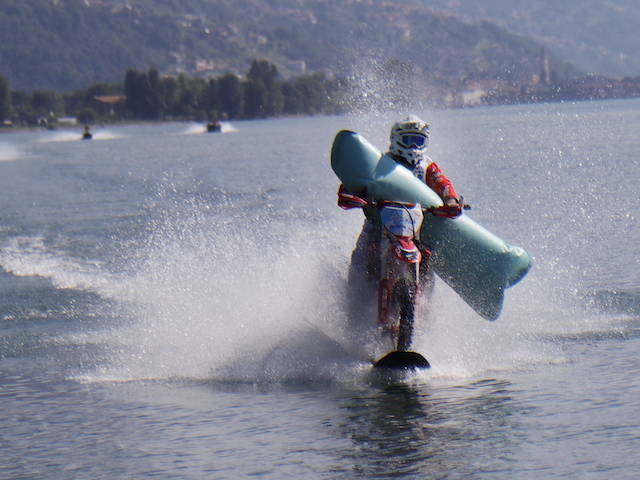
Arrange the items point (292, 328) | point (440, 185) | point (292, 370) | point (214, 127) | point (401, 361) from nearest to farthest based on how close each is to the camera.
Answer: point (401, 361) → point (292, 370) → point (440, 185) → point (292, 328) → point (214, 127)

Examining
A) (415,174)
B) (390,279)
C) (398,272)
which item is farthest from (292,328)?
(415,174)

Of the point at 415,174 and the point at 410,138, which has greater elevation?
the point at 410,138

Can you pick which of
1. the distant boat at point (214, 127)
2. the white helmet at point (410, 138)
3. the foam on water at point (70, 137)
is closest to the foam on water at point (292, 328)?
the white helmet at point (410, 138)

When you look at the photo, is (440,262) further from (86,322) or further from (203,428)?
(86,322)

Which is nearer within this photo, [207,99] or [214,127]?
[214,127]

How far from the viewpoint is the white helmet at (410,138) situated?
11.8m

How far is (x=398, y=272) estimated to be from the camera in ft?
36.0

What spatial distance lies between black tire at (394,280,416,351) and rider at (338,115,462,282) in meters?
0.57

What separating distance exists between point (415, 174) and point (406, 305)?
1475mm

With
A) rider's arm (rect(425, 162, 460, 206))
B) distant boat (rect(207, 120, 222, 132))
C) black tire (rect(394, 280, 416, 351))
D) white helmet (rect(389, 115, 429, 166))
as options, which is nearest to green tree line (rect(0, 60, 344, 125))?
distant boat (rect(207, 120, 222, 132))

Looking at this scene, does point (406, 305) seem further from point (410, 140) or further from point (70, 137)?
point (70, 137)

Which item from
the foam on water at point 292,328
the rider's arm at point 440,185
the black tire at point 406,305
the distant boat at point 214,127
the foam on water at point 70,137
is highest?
the rider's arm at point 440,185

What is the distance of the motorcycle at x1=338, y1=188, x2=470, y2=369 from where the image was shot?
36.0ft

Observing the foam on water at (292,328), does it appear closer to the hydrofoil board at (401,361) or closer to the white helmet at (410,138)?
the hydrofoil board at (401,361)
